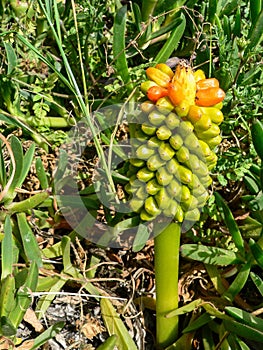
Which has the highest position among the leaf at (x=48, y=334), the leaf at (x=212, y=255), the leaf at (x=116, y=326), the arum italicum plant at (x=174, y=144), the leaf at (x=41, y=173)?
the arum italicum plant at (x=174, y=144)

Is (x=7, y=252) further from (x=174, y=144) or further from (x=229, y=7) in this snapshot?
(x=229, y=7)

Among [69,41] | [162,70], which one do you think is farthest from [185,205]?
Result: [69,41]

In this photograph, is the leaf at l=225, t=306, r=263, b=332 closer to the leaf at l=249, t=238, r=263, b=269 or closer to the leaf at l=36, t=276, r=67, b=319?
the leaf at l=249, t=238, r=263, b=269

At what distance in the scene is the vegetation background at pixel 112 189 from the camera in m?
1.74

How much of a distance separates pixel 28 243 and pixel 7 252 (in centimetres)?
15

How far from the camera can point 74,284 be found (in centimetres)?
188

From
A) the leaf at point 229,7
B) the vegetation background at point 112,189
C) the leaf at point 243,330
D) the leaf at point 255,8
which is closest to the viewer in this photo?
the leaf at point 243,330

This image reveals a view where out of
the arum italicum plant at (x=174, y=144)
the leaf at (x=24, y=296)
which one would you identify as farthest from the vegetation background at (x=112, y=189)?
the arum italicum plant at (x=174, y=144)

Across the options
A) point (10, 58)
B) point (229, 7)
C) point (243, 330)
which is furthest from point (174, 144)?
point (229, 7)

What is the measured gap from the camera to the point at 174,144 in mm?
1395

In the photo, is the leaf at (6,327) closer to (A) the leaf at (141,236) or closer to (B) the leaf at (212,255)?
(A) the leaf at (141,236)

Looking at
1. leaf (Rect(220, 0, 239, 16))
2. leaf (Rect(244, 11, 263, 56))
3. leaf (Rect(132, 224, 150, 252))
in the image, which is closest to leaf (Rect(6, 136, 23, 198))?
leaf (Rect(132, 224, 150, 252))

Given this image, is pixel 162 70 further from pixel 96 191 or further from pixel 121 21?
pixel 96 191

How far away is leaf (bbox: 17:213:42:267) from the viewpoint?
5.67ft
